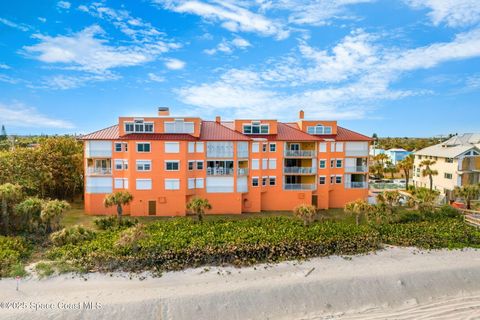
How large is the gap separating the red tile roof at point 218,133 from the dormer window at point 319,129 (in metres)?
8.78

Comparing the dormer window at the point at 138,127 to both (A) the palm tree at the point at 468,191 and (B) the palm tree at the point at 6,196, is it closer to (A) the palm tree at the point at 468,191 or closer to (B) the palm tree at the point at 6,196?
(B) the palm tree at the point at 6,196

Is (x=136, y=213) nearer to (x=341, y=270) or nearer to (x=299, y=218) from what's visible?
(x=299, y=218)

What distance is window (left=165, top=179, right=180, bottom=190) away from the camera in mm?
34031

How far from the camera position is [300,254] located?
75.2 feet

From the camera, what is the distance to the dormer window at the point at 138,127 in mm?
34406

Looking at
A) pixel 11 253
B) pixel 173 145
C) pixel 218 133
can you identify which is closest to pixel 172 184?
pixel 173 145

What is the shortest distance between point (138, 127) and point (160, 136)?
9.02ft

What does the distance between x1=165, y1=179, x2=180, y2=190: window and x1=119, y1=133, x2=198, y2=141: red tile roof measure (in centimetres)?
445

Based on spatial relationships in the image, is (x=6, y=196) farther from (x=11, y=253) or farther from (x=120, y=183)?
(x=120, y=183)

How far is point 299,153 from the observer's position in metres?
37.3

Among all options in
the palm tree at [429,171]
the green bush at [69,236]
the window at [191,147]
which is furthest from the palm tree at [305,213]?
the palm tree at [429,171]

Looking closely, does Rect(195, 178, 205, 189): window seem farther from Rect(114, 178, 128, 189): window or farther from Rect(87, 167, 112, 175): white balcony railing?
Rect(87, 167, 112, 175): white balcony railing

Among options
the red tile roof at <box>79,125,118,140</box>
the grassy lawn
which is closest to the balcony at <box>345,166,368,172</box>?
the grassy lawn

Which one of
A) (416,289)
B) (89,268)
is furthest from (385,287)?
(89,268)
